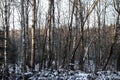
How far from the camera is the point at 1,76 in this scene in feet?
42.5

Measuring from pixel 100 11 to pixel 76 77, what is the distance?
26488 mm

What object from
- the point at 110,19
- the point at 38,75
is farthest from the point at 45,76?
the point at 110,19

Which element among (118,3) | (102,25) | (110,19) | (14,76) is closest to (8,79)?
(14,76)

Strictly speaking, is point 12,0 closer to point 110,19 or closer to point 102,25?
point 102,25

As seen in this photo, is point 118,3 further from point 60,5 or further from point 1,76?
point 60,5

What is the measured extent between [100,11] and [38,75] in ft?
87.7

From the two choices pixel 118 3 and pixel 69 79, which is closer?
pixel 69 79

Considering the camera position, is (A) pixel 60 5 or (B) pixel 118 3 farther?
(A) pixel 60 5

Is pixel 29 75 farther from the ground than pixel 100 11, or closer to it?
closer to it

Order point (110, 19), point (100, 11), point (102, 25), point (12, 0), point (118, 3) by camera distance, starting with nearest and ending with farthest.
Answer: point (118, 3), point (12, 0), point (100, 11), point (102, 25), point (110, 19)

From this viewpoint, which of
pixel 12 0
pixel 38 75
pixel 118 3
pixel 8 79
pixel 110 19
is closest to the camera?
pixel 8 79

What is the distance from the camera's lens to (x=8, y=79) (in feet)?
41.1

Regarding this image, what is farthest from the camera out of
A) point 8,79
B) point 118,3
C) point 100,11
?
point 100,11

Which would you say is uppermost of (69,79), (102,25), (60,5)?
(60,5)
